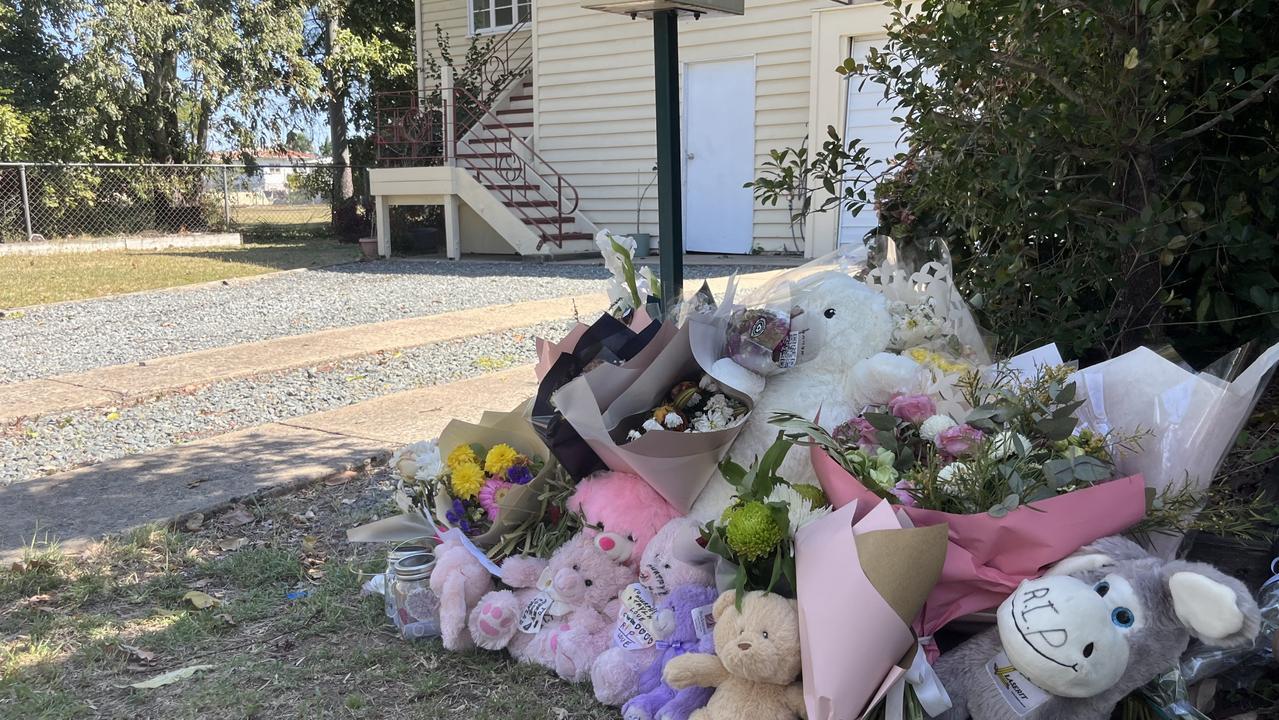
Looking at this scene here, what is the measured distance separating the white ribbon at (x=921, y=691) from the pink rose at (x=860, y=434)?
0.58m

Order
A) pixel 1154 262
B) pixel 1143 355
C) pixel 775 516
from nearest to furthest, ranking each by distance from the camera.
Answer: pixel 775 516 → pixel 1143 355 → pixel 1154 262

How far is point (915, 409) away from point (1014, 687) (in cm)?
68

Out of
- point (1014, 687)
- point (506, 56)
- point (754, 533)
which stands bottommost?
point (1014, 687)

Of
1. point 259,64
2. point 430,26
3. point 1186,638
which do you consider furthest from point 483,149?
point 1186,638

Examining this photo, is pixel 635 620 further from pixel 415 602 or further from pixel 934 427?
pixel 934 427

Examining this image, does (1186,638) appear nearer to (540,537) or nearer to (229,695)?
(540,537)

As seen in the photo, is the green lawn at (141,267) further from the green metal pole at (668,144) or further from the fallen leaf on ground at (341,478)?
the green metal pole at (668,144)

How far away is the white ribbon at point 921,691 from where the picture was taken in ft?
5.91

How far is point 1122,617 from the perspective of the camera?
175cm

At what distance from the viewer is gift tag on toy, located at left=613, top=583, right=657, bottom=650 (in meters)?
2.34

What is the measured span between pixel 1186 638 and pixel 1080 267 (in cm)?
142

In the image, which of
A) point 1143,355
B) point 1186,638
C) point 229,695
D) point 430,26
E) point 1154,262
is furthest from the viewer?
point 430,26

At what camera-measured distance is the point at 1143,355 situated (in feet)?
7.18

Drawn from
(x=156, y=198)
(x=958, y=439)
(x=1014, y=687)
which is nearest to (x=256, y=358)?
(x=958, y=439)
